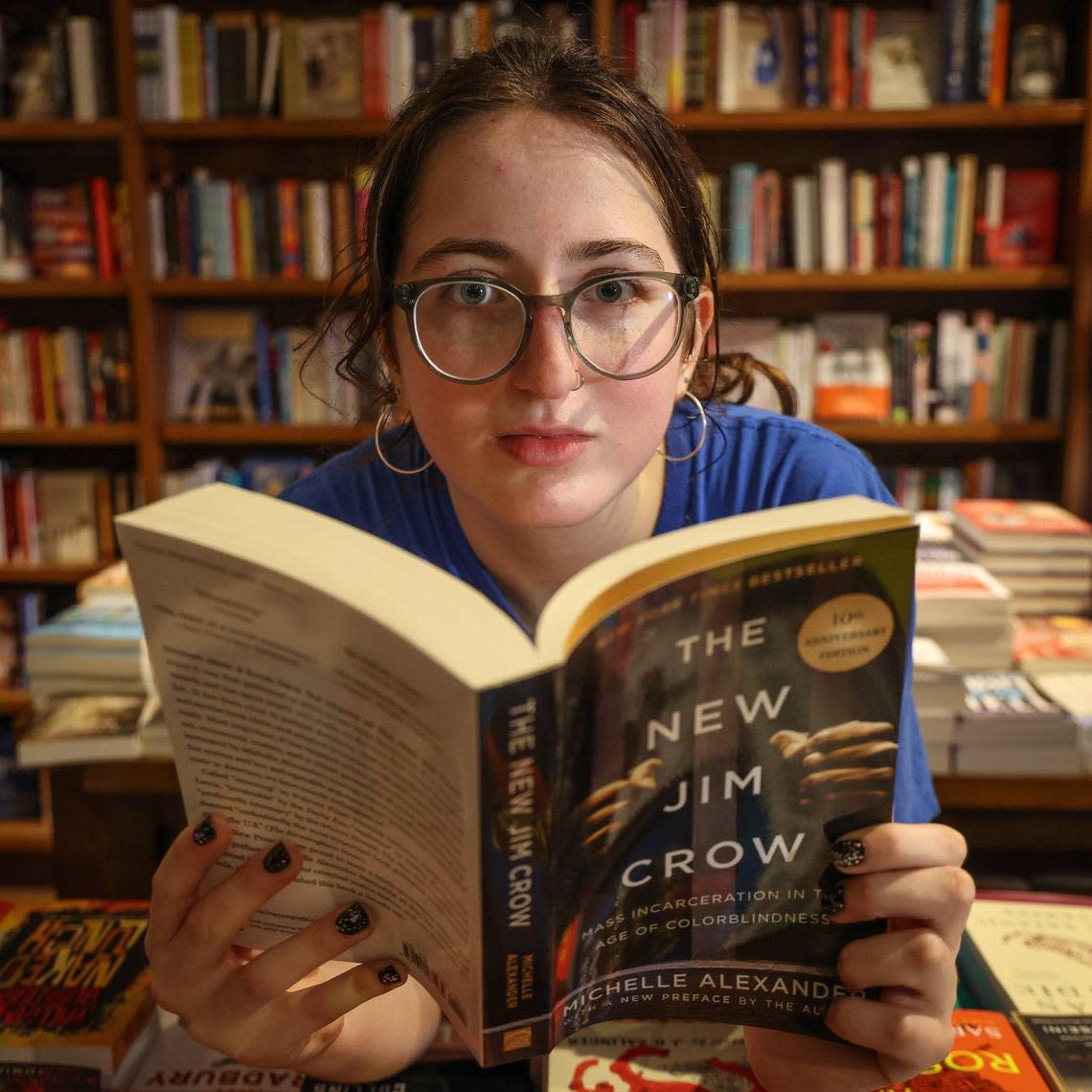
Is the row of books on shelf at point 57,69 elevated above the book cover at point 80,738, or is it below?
above

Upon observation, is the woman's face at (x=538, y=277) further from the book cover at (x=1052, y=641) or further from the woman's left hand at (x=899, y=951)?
the book cover at (x=1052, y=641)

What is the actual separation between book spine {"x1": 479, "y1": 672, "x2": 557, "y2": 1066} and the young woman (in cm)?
10

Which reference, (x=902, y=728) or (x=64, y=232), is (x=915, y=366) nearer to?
(x=902, y=728)

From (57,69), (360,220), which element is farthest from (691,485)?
(57,69)

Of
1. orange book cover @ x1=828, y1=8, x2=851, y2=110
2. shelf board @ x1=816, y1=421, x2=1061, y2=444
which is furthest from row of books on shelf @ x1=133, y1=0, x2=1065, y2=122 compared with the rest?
shelf board @ x1=816, y1=421, x2=1061, y2=444

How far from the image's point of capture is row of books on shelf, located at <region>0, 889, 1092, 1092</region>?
688mm

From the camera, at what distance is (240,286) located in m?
2.43

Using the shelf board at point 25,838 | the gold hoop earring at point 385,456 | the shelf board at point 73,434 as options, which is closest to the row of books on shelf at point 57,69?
the shelf board at point 73,434

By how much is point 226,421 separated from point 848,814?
226 centimetres

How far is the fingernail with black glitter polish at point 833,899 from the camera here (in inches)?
23.3

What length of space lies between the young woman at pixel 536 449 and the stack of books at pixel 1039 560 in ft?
2.73

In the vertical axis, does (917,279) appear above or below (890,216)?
below

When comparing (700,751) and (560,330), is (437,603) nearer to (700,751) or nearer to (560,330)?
(700,751)

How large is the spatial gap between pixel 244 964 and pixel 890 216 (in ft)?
7.36
